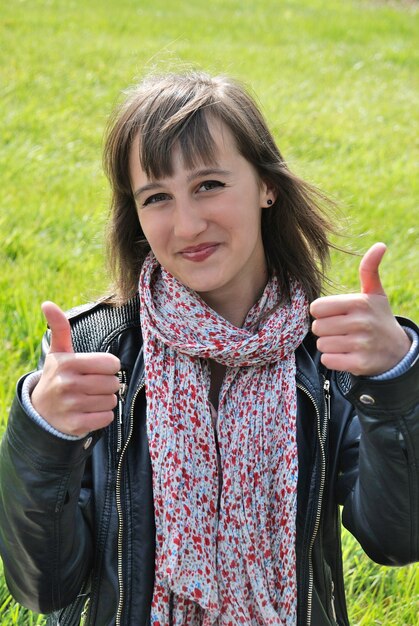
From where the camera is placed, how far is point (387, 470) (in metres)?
1.84

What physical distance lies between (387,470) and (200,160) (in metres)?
0.78

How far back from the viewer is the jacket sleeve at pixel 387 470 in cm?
175

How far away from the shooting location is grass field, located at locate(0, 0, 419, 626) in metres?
3.77

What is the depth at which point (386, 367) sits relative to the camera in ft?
5.66

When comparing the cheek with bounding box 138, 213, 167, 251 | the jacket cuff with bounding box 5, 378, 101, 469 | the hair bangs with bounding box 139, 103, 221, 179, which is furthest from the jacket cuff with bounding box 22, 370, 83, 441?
the hair bangs with bounding box 139, 103, 221, 179

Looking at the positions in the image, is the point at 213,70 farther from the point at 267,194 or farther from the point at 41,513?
the point at 41,513

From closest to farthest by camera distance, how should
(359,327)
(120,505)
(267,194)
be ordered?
(359,327) < (120,505) < (267,194)

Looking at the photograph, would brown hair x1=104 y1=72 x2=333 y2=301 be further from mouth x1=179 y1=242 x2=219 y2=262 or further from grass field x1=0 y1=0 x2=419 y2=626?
grass field x1=0 y1=0 x2=419 y2=626

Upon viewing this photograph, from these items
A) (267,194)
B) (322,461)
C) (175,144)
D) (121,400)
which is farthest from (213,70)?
(322,461)

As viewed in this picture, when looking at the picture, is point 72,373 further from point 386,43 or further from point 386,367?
point 386,43

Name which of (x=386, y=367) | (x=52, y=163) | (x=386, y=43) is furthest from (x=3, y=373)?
(x=386, y=43)

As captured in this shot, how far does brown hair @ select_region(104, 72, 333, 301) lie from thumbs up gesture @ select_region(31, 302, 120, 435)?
52 centimetres

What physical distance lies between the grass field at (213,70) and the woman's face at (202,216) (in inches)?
22.3

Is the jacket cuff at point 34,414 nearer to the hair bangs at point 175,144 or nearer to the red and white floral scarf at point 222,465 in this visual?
the red and white floral scarf at point 222,465
